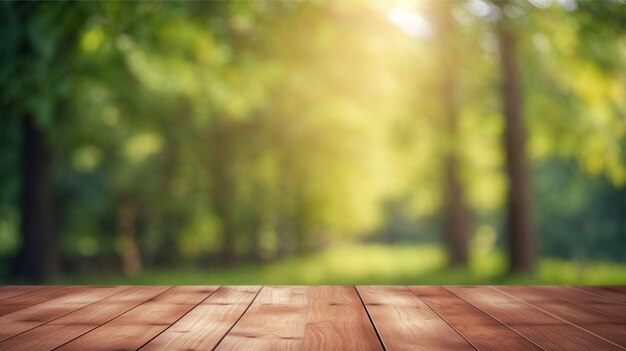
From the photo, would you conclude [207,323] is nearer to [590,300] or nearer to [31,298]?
[31,298]

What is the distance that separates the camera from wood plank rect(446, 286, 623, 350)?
2111mm

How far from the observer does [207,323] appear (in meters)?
2.44

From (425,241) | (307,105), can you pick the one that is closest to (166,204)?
(307,105)

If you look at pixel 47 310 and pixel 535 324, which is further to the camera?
pixel 47 310

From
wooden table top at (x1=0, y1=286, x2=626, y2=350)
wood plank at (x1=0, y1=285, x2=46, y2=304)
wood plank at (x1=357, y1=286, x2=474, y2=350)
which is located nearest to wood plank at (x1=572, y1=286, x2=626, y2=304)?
wooden table top at (x1=0, y1=286, x2=626, y2=350)

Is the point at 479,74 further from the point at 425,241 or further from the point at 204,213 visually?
the point at 425,241

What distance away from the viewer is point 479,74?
50.0 ft

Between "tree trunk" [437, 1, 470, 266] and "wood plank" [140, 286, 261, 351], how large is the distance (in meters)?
10.4

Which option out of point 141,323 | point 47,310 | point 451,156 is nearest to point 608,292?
point 141,323

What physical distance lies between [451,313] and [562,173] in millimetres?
32488

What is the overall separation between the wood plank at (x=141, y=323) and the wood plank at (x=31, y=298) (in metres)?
0.56

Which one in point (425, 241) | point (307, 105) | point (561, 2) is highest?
point (307, 105)

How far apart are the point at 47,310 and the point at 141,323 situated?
1.98ft

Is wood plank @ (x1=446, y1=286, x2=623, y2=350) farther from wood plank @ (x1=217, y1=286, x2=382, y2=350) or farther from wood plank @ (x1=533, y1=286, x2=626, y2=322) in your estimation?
wood plank @ (x1=217, y1=286, x2=382, y2=350)
